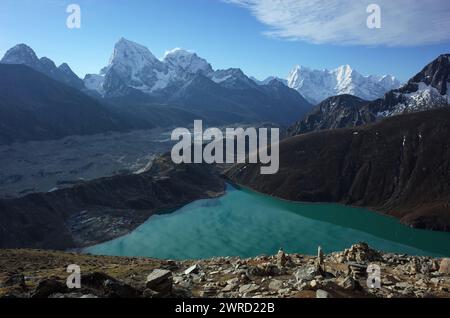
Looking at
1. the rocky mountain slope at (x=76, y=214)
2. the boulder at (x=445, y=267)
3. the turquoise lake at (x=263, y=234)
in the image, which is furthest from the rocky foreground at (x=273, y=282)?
the rocky mountain slope at (x=76, y=214)

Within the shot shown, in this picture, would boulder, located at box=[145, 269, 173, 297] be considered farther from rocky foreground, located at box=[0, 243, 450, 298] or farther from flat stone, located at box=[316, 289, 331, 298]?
flat stone, located at box=[316, 289, 331, 298]

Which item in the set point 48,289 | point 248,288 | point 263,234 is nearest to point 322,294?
point 248,288

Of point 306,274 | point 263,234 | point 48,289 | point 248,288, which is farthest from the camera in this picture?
point 263,234

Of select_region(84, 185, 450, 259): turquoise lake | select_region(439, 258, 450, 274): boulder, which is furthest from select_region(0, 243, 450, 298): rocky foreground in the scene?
select_region(84, 185, 450, 259): turquoise lake

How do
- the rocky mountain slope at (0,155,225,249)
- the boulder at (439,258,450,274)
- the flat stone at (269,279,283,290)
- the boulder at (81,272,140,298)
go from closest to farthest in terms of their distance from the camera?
the boulder at (81,272,140,298) → the flat stone at (269,279,283,290) → the boulder at (439,258,450,274) → the rocky mountain slope at (0,155,225,249)

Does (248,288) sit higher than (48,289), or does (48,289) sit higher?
(48,289)

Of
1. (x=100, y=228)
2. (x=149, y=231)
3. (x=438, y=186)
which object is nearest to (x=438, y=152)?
(x=438, y=186)

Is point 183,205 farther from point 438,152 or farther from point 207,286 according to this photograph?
point 207,286

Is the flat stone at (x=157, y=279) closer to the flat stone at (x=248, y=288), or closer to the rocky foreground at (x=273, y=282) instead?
the rocky foreground at (x=273, y=282)

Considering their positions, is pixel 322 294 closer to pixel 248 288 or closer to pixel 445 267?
Answer: pixel 248 288
